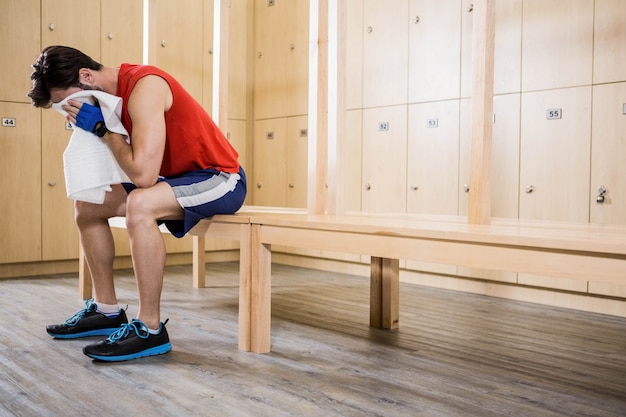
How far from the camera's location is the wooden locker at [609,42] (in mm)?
3184

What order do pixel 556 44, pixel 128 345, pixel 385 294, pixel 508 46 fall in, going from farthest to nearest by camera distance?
pixel 508 46
pixel 556 44
pixel 385 294
pixel 128 345

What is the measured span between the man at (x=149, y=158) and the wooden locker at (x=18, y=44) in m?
2.22

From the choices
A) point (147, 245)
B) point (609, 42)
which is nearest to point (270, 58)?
point (609, 42)

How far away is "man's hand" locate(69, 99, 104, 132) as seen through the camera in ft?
6.78

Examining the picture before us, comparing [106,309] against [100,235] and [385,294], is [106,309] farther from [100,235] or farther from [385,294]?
[385,294]

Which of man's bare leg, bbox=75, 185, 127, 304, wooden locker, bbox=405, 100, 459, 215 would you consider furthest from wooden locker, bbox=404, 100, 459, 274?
man's bare leg, bbox=75, 185, 127, 304

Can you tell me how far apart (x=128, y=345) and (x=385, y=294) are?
3.62 feet

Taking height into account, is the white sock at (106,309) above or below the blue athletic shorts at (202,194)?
below

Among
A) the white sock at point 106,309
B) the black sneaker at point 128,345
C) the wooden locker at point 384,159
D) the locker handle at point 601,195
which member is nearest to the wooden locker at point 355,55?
the wooden locker at point 384,159

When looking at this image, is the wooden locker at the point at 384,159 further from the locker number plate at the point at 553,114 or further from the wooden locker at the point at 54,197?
the wooden locker at the point at 54,197

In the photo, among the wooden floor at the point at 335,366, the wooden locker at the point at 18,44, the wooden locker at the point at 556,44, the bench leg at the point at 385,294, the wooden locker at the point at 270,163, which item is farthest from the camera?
the wooden locker at the point at 270,163

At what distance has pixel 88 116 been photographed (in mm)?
2064

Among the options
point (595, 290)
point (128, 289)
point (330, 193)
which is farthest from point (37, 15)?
point (595, 290)

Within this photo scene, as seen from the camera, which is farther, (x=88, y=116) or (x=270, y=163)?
(x=270, y=163)
